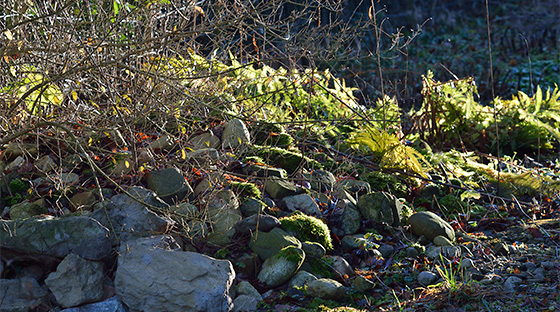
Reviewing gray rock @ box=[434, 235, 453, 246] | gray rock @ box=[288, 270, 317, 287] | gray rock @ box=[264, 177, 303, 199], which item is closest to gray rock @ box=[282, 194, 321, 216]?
gray rock @ box=[264, 177, 303, 199]

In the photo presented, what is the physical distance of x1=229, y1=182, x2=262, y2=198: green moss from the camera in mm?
4344

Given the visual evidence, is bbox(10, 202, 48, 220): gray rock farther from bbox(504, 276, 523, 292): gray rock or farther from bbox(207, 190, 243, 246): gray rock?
bbox(504, 276, 523, 292): gray rock

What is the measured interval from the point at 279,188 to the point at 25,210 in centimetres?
184

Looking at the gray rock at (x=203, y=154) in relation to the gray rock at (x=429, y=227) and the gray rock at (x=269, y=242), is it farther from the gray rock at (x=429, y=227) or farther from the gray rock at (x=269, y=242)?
the gray rock at (x=429, y=227)

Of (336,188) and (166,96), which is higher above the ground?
(166,96)

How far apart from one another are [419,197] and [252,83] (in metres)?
2.10

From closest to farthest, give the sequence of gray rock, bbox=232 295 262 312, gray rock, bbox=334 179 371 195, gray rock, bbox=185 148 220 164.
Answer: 1. gray rock, bbox=232 295 262 312
2. gray rock, bbox=185 148 220 164
3. gray rock, bbox=334 179 371 195

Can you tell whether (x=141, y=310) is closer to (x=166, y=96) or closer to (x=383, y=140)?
(x=166, y=96)

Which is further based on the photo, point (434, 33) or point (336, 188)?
point (434, 33)

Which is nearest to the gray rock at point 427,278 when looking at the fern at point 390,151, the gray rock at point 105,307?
the fern at point 390,151

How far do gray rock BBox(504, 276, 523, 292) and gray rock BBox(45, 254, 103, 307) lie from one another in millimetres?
2413

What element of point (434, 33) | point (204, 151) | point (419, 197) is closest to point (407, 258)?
point (419, 197)

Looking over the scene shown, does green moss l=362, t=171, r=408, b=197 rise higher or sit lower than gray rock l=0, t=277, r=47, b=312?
lower

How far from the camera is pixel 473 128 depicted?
688 cm
